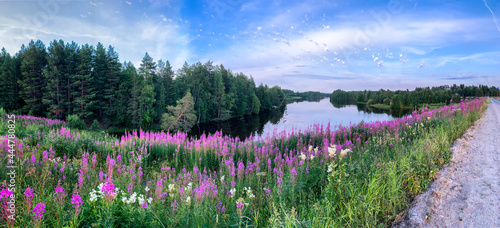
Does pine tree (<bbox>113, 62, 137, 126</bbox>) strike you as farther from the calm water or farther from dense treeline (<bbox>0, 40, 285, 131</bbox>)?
the calm water

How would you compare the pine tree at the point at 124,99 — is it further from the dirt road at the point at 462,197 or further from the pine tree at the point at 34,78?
the dirt road at the point at 462,197

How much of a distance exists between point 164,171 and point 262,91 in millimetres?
77221

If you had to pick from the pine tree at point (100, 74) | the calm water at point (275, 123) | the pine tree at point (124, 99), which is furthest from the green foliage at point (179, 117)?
the pine tree at point (100, 74)

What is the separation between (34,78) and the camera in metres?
35.0

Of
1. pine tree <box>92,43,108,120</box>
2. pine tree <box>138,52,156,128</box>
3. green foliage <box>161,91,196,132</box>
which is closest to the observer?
green foliage <box>161,91,196,132</box>

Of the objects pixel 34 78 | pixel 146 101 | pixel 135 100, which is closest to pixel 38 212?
pixel 146 101

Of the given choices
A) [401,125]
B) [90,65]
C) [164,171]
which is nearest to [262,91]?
[90,65]

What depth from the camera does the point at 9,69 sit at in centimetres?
3728

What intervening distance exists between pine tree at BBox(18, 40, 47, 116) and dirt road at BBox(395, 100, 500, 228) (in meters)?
47.5

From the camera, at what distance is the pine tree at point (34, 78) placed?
117 feet

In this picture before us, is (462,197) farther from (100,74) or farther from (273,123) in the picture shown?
(100,74)

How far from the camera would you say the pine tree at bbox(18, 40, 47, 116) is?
3553 centimetres

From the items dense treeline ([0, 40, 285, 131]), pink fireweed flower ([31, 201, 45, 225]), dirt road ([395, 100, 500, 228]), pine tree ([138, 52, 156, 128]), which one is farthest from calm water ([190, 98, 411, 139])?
pink fireweed flower ([31, 201, 45, 225])

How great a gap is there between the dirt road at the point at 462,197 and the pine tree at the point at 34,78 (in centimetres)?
4747
